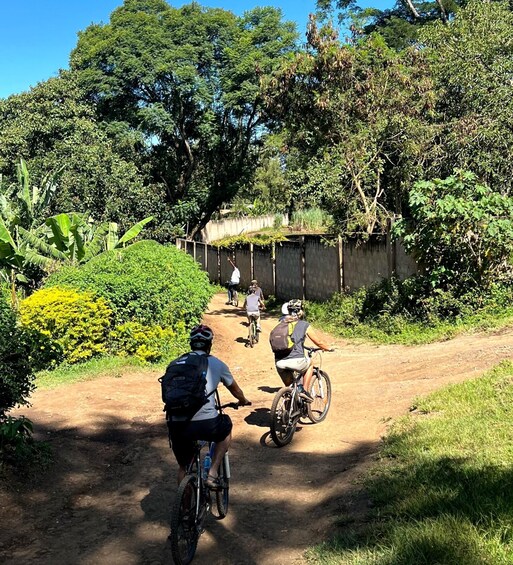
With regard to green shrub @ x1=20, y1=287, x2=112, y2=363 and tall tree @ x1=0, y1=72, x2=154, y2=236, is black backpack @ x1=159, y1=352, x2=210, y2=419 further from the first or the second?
tall tree @ x1=0, y1=72, x2=154, y2=236

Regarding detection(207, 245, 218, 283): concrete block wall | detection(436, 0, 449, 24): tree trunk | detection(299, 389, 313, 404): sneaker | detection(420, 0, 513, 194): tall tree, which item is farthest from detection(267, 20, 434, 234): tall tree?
detection(436, 0, 449, 24): tree trunk

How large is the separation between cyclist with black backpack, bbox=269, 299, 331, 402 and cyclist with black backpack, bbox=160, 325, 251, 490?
2.60m

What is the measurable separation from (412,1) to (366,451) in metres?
34.0

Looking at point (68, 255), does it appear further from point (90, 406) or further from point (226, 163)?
point (226, 163)

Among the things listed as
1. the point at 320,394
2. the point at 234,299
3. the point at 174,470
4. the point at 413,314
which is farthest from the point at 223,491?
the point at 234,299

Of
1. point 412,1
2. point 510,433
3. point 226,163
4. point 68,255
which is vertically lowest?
point 510,433

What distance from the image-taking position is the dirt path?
15.8 ft

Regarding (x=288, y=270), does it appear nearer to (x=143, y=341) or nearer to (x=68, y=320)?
(x=143, y=341)

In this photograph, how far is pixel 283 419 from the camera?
718 centimetres

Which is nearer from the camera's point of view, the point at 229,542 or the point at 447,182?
the point at 229,542

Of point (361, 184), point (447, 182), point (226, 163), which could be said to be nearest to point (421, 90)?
point (361, 184)

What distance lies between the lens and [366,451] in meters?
6.52

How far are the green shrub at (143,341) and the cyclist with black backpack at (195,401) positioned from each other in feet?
23.5

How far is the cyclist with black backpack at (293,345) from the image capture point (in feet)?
24.6
